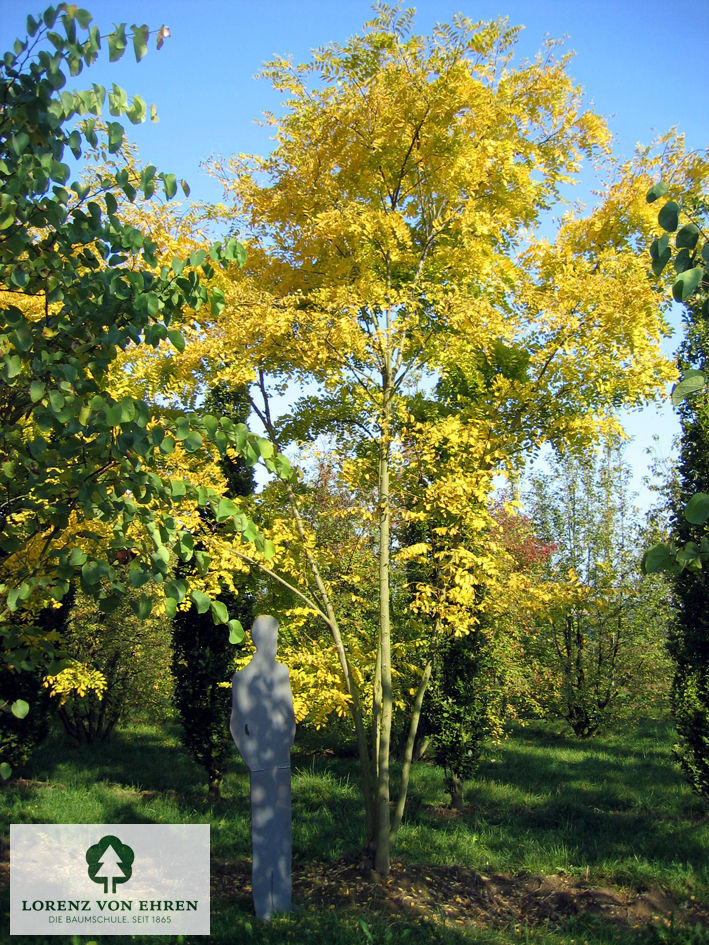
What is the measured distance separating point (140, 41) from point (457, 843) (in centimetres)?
851

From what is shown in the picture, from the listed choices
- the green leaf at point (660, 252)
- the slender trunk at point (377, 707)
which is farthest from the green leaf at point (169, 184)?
the slender trunk at point (377, 707)

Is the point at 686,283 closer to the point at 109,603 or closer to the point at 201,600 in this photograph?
the point at 201,600

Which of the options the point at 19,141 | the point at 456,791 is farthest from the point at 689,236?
the point at 456,791

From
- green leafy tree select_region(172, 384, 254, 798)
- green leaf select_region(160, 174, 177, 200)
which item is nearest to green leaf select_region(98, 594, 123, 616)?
green leaf select_region(160, 174, 177, 200)

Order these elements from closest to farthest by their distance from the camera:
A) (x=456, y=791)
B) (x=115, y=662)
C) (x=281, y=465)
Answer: (x=281, y=465) < (x=456, y=791) < (x=115, y=662)

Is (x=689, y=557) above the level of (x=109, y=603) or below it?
above

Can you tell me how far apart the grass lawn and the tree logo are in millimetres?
816

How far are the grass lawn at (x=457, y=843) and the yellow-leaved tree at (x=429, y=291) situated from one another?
0.86m

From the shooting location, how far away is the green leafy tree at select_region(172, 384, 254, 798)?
11.6 metres

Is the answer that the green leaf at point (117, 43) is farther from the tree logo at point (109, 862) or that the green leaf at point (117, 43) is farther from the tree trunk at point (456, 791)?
the tree trunk at point (456, 791)

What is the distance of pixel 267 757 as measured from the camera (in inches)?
258

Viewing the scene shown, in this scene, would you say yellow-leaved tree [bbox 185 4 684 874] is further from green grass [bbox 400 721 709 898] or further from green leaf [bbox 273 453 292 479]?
green leaf [bbox 273 453 292 479]

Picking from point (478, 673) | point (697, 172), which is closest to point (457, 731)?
point (478, 673)

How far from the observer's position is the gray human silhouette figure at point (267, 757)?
638 cm
